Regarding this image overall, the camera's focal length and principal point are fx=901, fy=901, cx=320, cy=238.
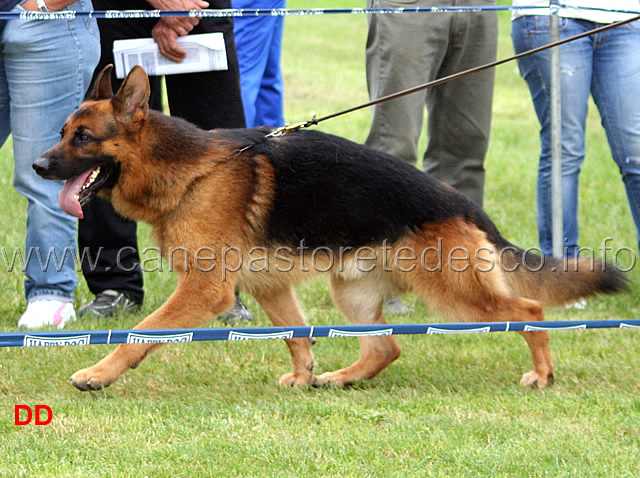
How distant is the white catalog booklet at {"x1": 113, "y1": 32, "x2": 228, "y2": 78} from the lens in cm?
477

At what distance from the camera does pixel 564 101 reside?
553 centimetres

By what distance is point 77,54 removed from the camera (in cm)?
462

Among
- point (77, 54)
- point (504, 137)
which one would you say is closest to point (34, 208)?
point (77, 54)

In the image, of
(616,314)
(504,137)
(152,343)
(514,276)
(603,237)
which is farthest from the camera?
(504,137)

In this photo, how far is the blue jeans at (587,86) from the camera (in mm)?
5328

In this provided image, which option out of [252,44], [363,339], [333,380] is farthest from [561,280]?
[252,44]

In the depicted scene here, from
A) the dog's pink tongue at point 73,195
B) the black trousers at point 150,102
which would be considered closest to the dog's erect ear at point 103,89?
the dog's pink tongue at point 73,195

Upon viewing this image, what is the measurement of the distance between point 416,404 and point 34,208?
7.93ft

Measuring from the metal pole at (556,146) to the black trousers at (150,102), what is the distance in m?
1.90

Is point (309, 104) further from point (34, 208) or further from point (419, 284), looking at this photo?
point (419, 284)

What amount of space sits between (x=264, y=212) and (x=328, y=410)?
89cm

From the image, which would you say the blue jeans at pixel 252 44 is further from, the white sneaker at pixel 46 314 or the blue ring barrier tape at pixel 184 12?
the white sneaker at pixel 46 314

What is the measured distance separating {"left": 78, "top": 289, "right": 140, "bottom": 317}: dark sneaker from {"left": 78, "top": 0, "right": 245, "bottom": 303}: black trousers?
0.20 ft

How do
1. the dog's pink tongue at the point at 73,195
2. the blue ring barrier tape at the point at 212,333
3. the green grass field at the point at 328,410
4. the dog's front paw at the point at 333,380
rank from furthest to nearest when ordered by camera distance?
the dog's front paw at the point at 333,380 → the dog's pink tongue at the point at 73,195 → the blue ring barrier tape at the point at 212,333 → the green grass field at the point at 328,410
